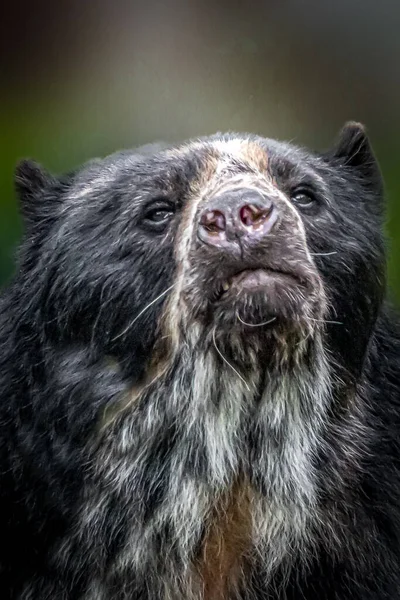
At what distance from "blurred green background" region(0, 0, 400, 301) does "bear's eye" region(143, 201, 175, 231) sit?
544 millimetres

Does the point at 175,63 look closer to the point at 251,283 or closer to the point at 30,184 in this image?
the point at 30,184

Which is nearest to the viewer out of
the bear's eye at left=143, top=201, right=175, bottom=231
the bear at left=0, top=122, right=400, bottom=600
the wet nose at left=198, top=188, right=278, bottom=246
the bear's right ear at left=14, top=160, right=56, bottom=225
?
the wet nose at left=198, top=188, right=278, bottom=246

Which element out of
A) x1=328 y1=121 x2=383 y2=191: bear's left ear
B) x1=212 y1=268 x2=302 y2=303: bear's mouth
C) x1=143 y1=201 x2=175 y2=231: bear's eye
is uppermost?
x1=328 y1=121 x2=383 y2=191: bear's left ear

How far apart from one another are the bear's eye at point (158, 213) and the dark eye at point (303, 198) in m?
0.41

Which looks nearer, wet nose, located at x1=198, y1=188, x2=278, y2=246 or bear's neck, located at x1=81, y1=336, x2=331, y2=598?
wet nose, located at x1=198, y1=188, x2=278, y2=246

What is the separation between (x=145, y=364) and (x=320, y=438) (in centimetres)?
64

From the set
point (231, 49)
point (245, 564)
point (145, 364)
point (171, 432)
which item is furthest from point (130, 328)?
point (231, 49)

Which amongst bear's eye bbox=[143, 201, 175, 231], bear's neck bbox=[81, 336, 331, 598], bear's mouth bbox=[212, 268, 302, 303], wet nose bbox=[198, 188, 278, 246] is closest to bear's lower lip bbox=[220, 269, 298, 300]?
bear's mouth bbox=[212, 268, 302, 303]

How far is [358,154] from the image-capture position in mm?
4320

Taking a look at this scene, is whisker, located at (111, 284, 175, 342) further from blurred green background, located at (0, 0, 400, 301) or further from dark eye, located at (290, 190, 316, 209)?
blurred green background, located at (0, 0, 400, 301)

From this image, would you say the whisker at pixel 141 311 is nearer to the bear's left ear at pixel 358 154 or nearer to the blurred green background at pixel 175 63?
the blurred green background at pixel 175 63

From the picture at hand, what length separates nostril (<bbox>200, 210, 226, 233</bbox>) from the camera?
335 centimetres

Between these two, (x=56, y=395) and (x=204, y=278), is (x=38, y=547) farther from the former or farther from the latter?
(x=204, y=278)

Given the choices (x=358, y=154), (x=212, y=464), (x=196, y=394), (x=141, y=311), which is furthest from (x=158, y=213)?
(x=358, y=154)
